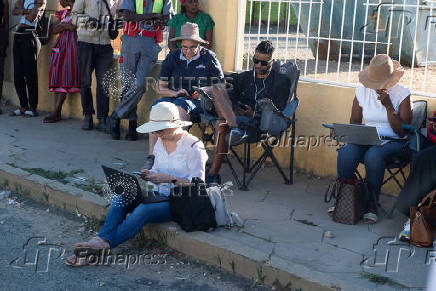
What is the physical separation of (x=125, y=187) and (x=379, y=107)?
2400 mm

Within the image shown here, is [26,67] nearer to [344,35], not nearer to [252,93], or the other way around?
[252,93]

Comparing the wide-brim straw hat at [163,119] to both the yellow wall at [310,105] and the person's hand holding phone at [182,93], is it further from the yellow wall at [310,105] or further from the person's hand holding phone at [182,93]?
the yellow wall at [310,105]

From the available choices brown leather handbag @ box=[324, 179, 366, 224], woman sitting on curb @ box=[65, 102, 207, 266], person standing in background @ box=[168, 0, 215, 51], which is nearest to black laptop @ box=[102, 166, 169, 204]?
woman sitting on curb @ box=[65, 102, 207, 266]

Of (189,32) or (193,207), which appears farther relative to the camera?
(189,32)

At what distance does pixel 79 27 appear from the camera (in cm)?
901

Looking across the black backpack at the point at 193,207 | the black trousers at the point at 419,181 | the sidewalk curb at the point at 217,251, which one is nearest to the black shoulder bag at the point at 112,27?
the sidewalk curb at the point at 217,251

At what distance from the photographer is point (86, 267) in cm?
507

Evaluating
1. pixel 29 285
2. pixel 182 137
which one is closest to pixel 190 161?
pixel 182 137

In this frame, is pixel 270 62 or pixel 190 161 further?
pixel 270 62

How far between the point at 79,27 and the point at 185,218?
4517 millimetres

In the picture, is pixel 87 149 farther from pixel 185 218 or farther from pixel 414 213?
pixel 414 213

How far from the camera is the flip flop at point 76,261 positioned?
5.05 meters

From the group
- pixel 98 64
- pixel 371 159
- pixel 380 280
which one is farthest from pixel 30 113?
pixel 380 280

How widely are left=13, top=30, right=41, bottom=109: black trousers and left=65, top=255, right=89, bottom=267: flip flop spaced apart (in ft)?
17.5
